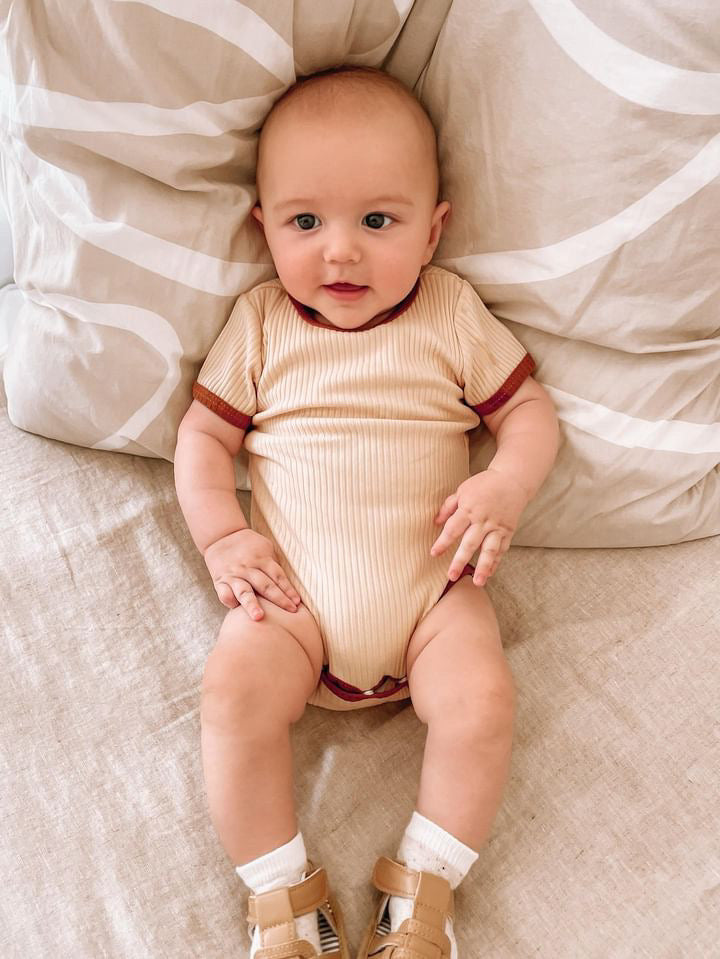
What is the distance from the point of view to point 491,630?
995 mm

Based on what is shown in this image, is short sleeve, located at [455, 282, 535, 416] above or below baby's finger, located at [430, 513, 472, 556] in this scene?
above

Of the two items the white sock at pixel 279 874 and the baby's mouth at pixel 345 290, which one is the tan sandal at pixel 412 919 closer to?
the white sock at pixel 279 874

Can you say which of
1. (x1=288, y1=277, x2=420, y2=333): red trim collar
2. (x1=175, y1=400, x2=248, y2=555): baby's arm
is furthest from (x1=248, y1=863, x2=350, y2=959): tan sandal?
(x1=288, y1=277, x2=420, y2=333): red trim collar

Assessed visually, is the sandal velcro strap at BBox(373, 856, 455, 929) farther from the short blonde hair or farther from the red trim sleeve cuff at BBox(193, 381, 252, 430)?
the short blonde hair

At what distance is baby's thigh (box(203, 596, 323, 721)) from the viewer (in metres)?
0.93

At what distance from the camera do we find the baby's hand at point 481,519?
3.23 ft

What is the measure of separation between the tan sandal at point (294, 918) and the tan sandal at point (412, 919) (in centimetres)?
3

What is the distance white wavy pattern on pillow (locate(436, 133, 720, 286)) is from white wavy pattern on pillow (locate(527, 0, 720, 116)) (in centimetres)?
5

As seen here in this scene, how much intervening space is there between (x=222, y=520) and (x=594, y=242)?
1.68 feet

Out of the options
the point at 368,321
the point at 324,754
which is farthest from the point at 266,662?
the point at 368,321

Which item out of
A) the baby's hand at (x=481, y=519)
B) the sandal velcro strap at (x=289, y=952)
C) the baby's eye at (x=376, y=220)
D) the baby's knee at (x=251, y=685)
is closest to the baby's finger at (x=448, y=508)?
the baby's hand at (x=481, y=519)

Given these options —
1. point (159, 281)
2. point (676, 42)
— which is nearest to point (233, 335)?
point (159, 281)

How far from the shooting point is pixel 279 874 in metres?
0.89

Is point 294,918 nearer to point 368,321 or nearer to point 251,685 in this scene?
point 251,685
